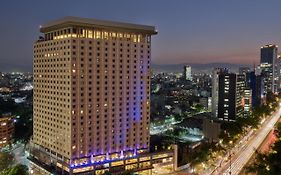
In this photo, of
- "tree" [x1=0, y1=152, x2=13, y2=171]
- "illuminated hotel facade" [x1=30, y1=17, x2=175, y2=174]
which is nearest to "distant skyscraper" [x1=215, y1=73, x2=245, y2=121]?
"illuminated hotel facade" [x1=30, y1=17, x2=175, y2=174]

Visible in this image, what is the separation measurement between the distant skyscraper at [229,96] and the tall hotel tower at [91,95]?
129ft

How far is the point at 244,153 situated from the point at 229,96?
2980cm

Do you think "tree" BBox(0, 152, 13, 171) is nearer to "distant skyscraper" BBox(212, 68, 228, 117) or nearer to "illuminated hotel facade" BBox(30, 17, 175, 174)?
"illuminated hotel facade" BBox(30, 17, 175, 174)

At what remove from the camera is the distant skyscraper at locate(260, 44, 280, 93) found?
13851 centimetres

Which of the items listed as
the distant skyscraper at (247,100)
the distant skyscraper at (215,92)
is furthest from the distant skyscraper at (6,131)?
the distant skyscraper at (247,100)

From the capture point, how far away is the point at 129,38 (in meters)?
41.4

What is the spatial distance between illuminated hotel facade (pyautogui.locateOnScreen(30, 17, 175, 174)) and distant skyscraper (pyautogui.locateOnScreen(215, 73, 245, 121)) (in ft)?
129

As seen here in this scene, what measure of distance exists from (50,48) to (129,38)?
31.7 feet

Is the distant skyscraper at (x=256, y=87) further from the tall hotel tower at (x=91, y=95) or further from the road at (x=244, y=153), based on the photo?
the tall hotel tower at (x=91, y=95)

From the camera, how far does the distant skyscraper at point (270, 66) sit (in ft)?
454

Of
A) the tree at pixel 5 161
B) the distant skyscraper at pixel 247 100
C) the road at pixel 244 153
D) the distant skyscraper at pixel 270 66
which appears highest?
the distant skyscraper at pixel 270 66

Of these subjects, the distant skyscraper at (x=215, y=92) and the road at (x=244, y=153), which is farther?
the distant skyscraper at (x=215, y=92)

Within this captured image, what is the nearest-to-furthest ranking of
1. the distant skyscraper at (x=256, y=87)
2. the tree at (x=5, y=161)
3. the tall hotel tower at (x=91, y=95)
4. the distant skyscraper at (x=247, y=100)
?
the tall hotel tower at (x=91, y=95) < the tree at (x=5, y=161) < the distant skyscraper at (x=247, y=100) < the distant skyscraper at (x=256, y=87)

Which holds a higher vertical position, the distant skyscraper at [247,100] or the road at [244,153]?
the distant skyscraper at [247,100]
